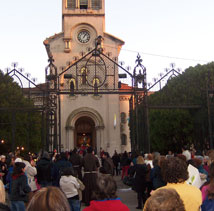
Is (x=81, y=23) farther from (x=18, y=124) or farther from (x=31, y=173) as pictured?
(x=31, y=173)

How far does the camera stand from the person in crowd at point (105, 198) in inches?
166

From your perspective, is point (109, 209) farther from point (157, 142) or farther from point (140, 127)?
point (157, 142)

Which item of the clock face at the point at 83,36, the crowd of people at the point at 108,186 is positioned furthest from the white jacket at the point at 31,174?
the clock face at the point at 83,36

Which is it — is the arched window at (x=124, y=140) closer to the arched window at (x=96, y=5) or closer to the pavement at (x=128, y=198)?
the arched window at (x=96, y=5)

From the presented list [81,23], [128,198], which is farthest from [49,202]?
[81,23]

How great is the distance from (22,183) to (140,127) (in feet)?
37.1

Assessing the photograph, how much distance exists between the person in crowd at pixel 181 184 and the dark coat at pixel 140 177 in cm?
658

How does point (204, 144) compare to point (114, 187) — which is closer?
point (114, 187)

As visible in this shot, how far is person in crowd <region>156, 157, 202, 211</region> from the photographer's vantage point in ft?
15.1

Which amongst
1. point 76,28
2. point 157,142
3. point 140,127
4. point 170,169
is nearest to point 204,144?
point 140,127

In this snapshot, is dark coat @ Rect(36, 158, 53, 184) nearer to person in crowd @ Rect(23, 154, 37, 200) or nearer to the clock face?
person in crowd @ Rect(23, 154, 37, 200)

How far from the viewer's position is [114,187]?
4371mm

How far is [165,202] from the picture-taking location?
297cm

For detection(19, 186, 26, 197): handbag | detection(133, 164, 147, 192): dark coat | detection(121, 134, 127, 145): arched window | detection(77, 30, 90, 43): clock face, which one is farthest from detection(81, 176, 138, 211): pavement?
detection(121, 134, 127, 145): arched window
